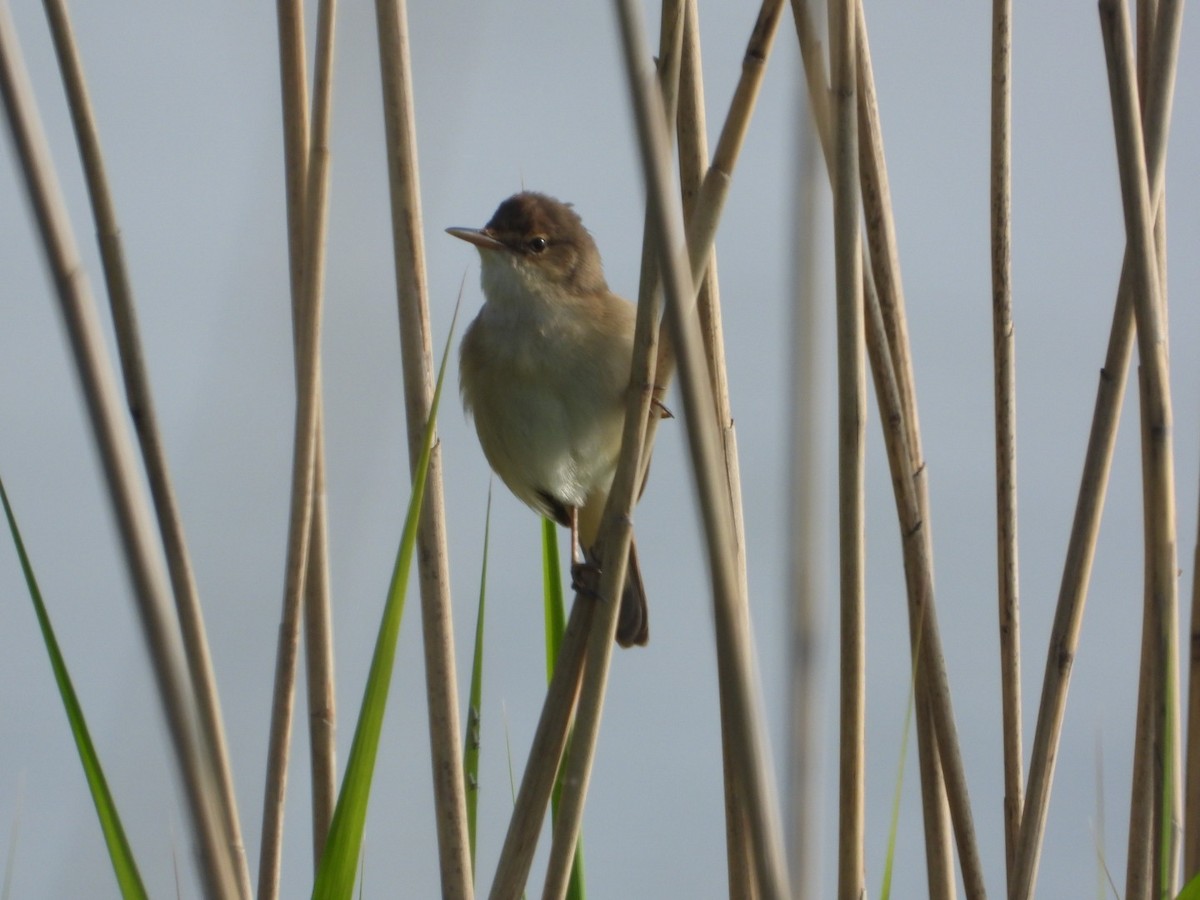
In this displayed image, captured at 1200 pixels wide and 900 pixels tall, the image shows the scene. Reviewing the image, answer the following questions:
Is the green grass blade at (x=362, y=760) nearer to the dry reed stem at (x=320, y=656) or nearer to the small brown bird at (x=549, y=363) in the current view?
the dry reed stem at (x=320, y=656)

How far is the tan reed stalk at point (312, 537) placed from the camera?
210 cm

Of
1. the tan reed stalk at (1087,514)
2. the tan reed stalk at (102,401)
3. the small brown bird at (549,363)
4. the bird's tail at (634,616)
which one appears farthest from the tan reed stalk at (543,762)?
the bird's tail at (634,616)

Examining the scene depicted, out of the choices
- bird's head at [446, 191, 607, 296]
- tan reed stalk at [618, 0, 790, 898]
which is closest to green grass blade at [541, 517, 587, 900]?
tan reed stalk at [618, 0, 790, 898]

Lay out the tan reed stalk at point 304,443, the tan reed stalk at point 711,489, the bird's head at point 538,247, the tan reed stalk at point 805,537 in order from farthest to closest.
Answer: the bird's head at point 538,247 < the tan reed stalk at point 304,443 < the tan reed stalk at point 805,537 < the tan reed stalk at point 711,489

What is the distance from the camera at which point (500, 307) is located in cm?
305

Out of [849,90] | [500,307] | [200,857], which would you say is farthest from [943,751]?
[500,307]

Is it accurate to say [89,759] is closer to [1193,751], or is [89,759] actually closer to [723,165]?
[723,165]

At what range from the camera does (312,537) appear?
6.90ft

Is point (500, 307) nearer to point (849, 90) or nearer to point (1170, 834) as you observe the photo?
point (849, 90)

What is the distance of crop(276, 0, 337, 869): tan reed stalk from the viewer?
6.88 ft

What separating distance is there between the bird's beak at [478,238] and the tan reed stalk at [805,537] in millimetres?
1602

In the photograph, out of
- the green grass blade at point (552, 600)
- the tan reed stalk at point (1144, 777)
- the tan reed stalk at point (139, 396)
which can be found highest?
the tan reed stalk at point (139, 396)

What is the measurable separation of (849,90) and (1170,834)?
111 centimetres

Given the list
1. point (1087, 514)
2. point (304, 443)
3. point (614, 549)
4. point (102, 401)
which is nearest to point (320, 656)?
point (304, 443)
